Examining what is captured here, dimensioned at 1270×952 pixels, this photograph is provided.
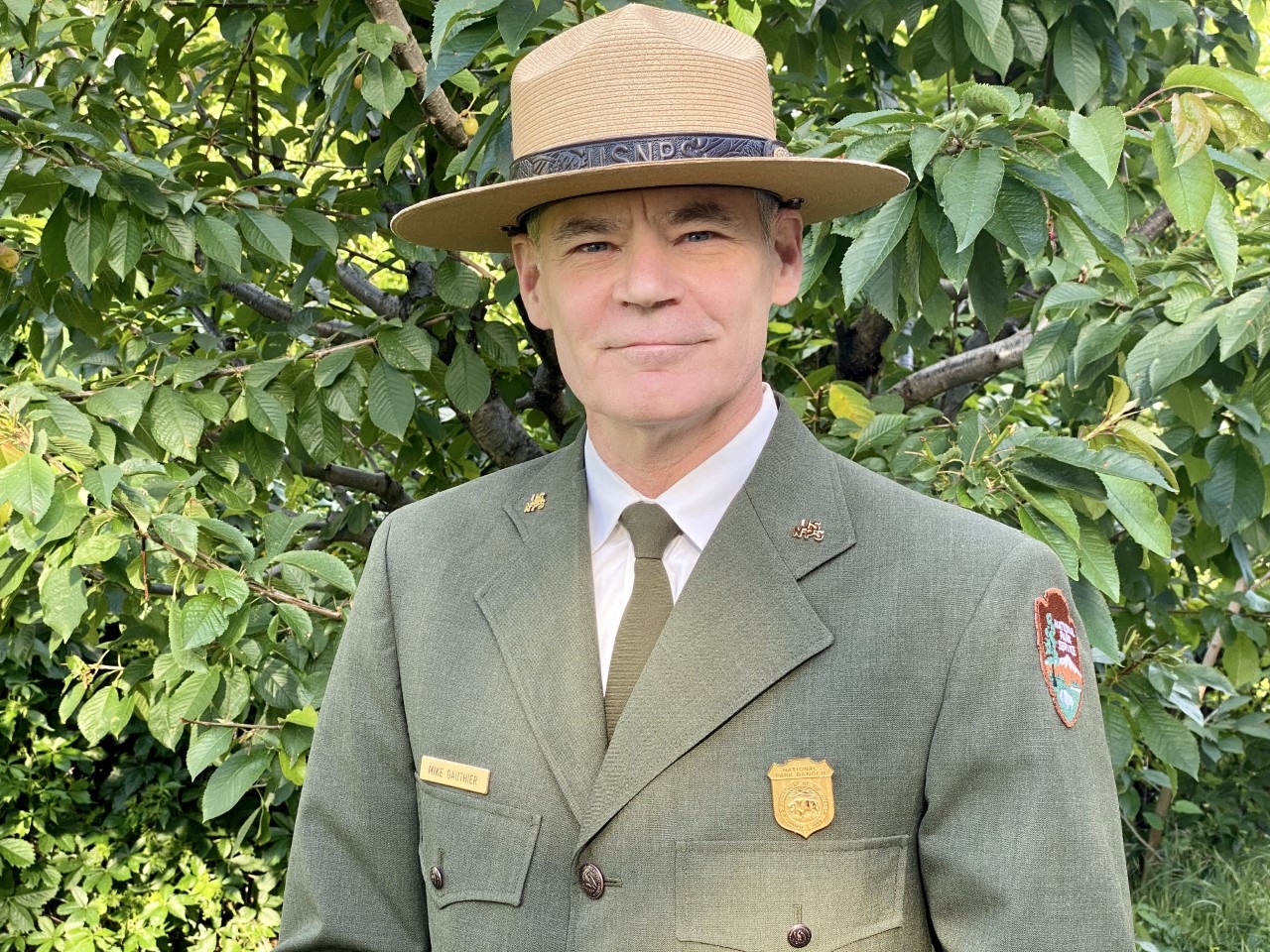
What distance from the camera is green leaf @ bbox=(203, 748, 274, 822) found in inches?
85.9

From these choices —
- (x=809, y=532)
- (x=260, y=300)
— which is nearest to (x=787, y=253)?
(x=809, y=532)

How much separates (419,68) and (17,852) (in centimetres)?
321

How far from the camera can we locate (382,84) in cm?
222

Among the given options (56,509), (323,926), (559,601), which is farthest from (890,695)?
(56,509)

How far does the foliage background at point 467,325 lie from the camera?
1.78 meters

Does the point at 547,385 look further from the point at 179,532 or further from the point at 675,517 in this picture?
the point at 675,517

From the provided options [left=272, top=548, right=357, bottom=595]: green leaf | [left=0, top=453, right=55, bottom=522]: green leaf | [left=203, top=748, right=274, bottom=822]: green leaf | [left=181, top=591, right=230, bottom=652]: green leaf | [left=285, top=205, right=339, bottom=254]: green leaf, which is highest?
[left=0, top=453, right=55, bottom=522]: green leaf

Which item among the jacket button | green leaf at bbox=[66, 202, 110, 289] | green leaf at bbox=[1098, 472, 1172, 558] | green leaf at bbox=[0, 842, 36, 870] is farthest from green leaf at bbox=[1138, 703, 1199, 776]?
green leaf at bbox=[0, 842, 36, 870]

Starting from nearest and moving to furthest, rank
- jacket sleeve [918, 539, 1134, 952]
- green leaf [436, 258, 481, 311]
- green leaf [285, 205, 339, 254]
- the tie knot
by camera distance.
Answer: jacket sleeve [918, 539, 1134, 952]
the tie knot
green leaf [285, 205, 339, 254]
green leaf [436, 258, 481, 311]

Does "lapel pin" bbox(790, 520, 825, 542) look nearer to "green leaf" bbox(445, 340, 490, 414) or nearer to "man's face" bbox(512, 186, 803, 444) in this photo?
"man's face" bbox(512, 186, 803, 444)

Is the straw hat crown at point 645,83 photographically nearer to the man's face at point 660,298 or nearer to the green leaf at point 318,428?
the man's face at point 660,298

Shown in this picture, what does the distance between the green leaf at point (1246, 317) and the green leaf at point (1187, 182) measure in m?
0.32

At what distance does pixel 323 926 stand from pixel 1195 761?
1.71 metres

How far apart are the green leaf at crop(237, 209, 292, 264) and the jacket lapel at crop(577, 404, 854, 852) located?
1.14 metres
